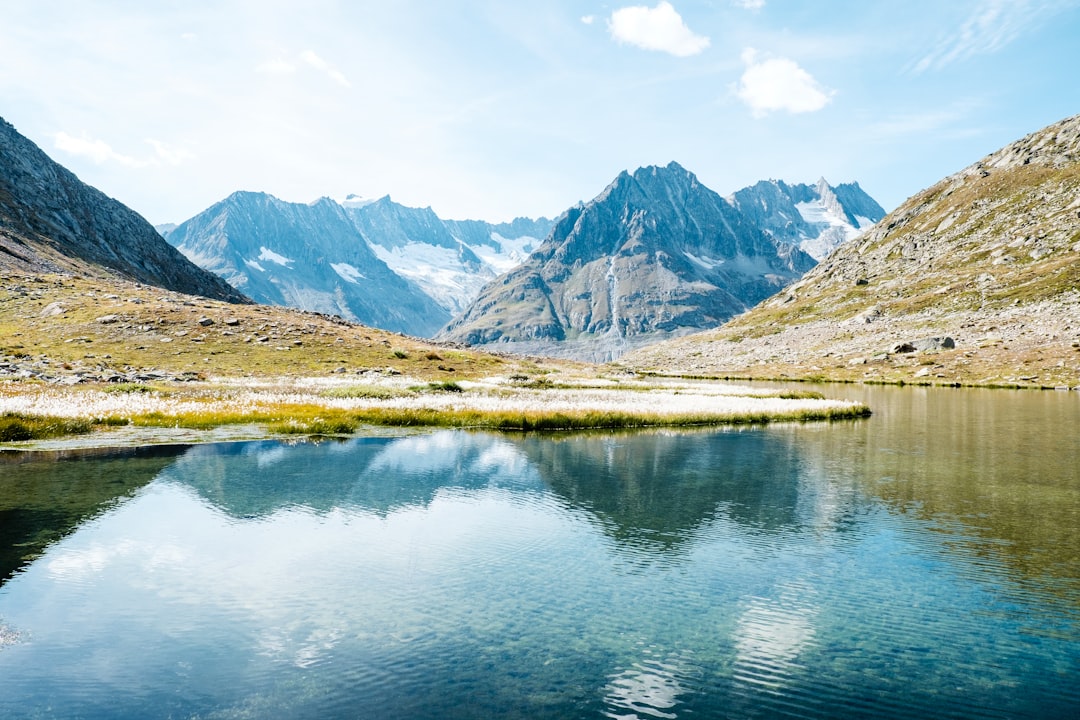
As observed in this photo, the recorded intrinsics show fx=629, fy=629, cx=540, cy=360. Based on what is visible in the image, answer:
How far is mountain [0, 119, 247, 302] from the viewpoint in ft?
485

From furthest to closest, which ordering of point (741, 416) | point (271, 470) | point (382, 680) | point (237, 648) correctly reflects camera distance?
point (741, 416)
point (271, 470)
point (237, 648)
point (382, 680)

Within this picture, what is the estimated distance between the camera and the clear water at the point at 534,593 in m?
10.8

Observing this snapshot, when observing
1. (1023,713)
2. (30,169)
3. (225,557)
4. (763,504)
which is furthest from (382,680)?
(30,169)

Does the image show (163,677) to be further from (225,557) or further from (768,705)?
(768,705)

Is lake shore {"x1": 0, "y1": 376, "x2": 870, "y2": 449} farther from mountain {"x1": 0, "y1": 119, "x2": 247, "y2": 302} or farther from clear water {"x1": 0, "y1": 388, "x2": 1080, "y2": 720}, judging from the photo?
mountain {"x1": 0, "y1": 119, "x2": 247, "y2": 302}

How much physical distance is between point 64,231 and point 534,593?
20789 cm

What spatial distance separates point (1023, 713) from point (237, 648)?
45.5 ft

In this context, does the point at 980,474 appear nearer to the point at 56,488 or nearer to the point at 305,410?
the point at 56,488

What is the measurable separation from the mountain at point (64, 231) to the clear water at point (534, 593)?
14520 cm

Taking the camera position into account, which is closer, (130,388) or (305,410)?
(305,410)

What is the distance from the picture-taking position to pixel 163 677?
1117 cm

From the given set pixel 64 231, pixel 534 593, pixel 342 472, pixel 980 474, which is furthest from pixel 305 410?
pixel 64 231

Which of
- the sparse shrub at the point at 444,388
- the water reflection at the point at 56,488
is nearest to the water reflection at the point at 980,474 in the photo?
the water reflection at the point at 56,488

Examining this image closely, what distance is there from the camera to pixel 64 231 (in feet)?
565
